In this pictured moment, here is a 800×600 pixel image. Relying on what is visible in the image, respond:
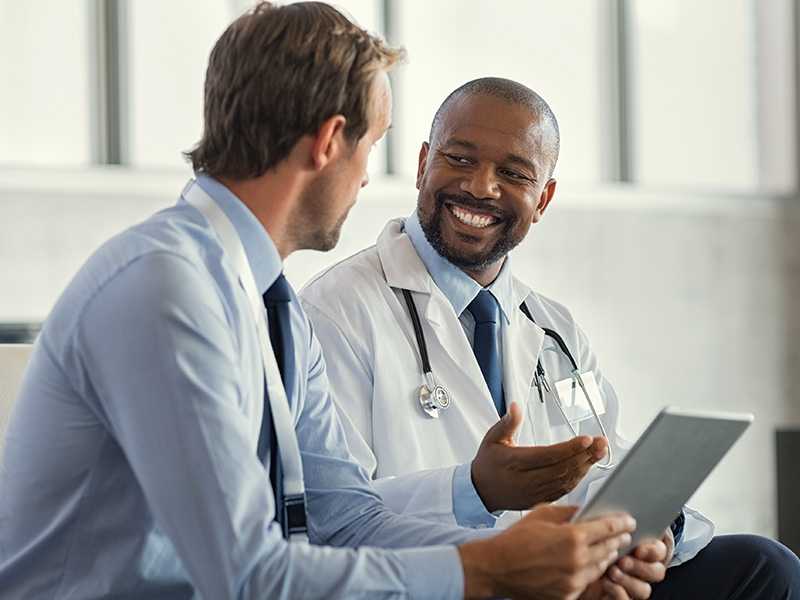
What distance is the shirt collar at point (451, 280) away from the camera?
7.29 ft

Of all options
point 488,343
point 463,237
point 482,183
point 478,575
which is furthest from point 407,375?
point 478,575

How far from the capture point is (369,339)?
6.82 ft

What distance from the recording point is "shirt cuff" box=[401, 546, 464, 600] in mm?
1158

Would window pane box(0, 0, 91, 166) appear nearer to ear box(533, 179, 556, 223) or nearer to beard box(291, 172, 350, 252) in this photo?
ear box(533, 179, 556, 223)

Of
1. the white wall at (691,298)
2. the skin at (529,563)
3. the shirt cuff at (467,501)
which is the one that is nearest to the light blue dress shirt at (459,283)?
the shirt cuff at (467,501)

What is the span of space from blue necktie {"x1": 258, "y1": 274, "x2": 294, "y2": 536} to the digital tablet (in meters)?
0.38

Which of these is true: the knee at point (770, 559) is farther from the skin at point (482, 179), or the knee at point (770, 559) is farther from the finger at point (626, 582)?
the skin at point (482, 179)

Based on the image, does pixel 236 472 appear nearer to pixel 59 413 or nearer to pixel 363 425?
pixel 59 413

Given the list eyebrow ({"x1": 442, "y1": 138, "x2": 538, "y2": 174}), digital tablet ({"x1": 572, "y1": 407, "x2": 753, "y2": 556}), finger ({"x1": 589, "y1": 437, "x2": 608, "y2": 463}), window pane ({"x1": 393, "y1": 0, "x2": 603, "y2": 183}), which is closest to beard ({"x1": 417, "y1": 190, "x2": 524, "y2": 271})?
eyebrow ({"x1": 442, "y1": 138, "x2": 538, "y2": 174})

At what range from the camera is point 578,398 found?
2.25 metres

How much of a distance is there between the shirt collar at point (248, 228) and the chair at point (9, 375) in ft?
1.68

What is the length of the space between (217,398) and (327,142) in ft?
1.29

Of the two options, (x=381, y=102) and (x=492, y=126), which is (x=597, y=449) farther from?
(x=492, y=126)

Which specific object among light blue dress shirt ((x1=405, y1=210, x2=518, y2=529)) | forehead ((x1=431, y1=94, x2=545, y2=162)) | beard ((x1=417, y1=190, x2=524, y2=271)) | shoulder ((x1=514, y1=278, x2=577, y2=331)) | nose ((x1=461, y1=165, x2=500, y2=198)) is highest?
forehead ((x1=431, y1=94, x2=545, y2=162))
